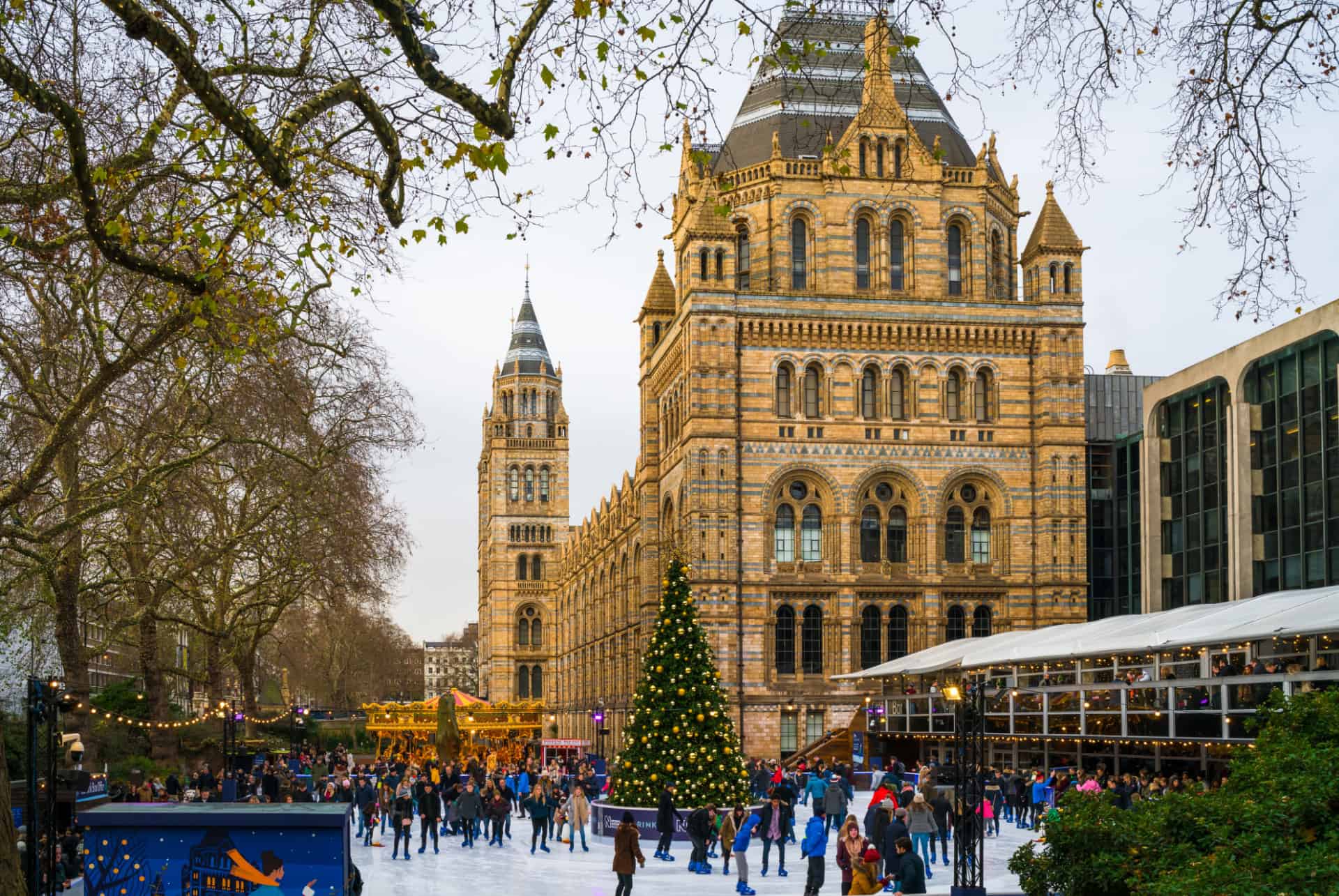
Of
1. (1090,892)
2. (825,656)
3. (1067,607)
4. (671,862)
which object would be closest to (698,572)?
(825,656)

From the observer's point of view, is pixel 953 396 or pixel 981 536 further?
pixel 953 396

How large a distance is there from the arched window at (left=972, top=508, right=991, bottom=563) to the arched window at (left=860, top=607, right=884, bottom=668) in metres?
4.28

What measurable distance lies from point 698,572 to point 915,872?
3477 cm

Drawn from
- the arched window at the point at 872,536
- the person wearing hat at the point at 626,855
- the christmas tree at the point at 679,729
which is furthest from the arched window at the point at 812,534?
the person wearing hat at the point at 626,855

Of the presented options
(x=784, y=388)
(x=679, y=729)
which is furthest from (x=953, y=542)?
(x=679, y=729)

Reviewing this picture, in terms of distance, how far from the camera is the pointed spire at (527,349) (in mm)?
127875

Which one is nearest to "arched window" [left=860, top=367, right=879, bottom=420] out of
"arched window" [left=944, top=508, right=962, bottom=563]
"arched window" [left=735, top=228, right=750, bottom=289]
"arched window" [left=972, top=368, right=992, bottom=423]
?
"arched window" [left=972, top=368, right=992, bottom=423]

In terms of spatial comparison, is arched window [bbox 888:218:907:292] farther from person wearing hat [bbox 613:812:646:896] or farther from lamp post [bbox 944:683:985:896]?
person wearing hat [bbox 613:812:646:896]

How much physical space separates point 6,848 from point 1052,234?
50.6 m

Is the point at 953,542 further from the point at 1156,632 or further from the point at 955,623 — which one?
the point at 1156,632

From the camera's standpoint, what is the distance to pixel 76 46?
13641mm

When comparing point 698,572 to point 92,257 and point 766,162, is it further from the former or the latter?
point 92,257

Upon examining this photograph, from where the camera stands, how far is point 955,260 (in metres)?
58.9

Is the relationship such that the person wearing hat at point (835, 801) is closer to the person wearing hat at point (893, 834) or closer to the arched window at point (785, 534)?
the person wearing hat at point (893, 834)
